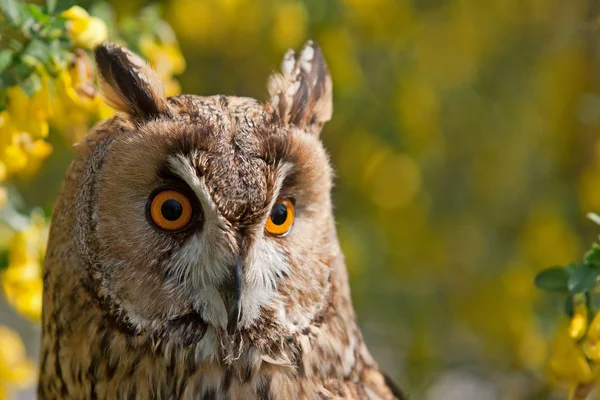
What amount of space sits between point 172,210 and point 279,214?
222mm

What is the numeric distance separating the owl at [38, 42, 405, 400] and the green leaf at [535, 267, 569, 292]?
0.46 meters

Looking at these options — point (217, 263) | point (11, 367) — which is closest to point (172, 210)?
point (217, 263)

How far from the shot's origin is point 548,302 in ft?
12.2

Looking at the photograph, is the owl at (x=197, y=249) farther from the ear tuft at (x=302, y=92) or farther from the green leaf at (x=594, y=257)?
the green leaf at (x=594, y=257)

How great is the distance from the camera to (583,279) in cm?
171

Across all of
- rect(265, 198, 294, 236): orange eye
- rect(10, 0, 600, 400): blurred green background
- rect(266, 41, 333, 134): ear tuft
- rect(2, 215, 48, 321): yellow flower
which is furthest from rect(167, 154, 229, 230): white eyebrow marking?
rect(10, 0, 600, 400): blurred green background

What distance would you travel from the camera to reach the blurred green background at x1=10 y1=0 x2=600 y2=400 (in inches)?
133

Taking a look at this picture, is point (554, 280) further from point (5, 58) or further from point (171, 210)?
point (5, 58)

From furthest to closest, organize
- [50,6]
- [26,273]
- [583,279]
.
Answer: [26,273], [50,6], [583,279]

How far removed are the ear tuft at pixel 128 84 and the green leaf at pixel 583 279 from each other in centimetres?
88

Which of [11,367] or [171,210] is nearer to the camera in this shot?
[171,210]

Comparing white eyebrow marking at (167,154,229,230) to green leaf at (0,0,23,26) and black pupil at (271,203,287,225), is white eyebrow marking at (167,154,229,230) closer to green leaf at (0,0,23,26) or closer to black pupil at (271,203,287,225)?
black pupil at (271,203,287,225)

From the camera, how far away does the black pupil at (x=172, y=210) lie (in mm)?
1782

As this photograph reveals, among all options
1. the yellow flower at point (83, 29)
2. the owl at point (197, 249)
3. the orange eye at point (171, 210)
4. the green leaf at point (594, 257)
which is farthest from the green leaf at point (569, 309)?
the yellow flower at point (83, 29)
